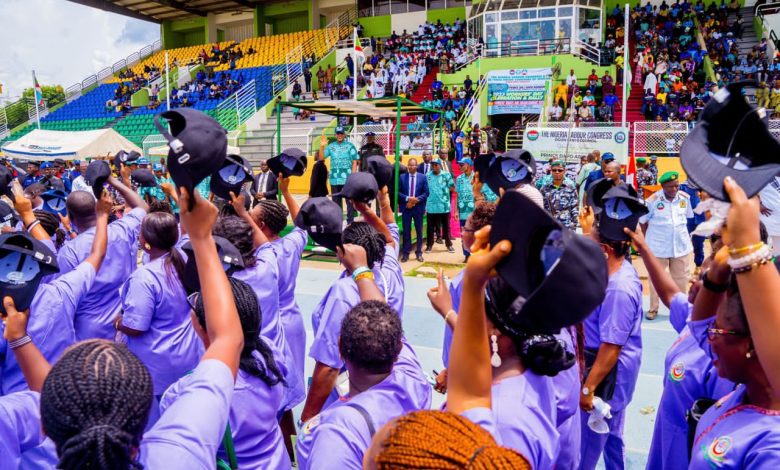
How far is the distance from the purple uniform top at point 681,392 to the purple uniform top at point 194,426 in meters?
1.87

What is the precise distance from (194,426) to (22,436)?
2.28 ft

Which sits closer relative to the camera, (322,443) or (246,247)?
(322,443)

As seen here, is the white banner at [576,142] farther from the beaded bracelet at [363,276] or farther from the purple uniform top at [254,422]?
the purple uniform top at [254,422]

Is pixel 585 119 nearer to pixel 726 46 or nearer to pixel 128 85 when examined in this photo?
pixel 726 46

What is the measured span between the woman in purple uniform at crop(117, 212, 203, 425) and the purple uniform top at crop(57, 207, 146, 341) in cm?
51

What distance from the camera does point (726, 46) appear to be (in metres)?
22.1

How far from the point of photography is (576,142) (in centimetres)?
1398

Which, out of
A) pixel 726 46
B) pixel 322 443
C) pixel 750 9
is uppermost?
pixel 750 9

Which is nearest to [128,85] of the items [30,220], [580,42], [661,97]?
[580,42]

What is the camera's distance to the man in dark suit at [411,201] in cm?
1070

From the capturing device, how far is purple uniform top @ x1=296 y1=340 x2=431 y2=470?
1733 mm

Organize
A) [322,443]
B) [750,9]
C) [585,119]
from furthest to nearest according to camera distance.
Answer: [750,9] → [585,119] → [322,443]

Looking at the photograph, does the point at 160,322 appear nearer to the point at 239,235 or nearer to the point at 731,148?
the point at 239,235

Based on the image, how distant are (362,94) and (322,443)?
82.9 feet
